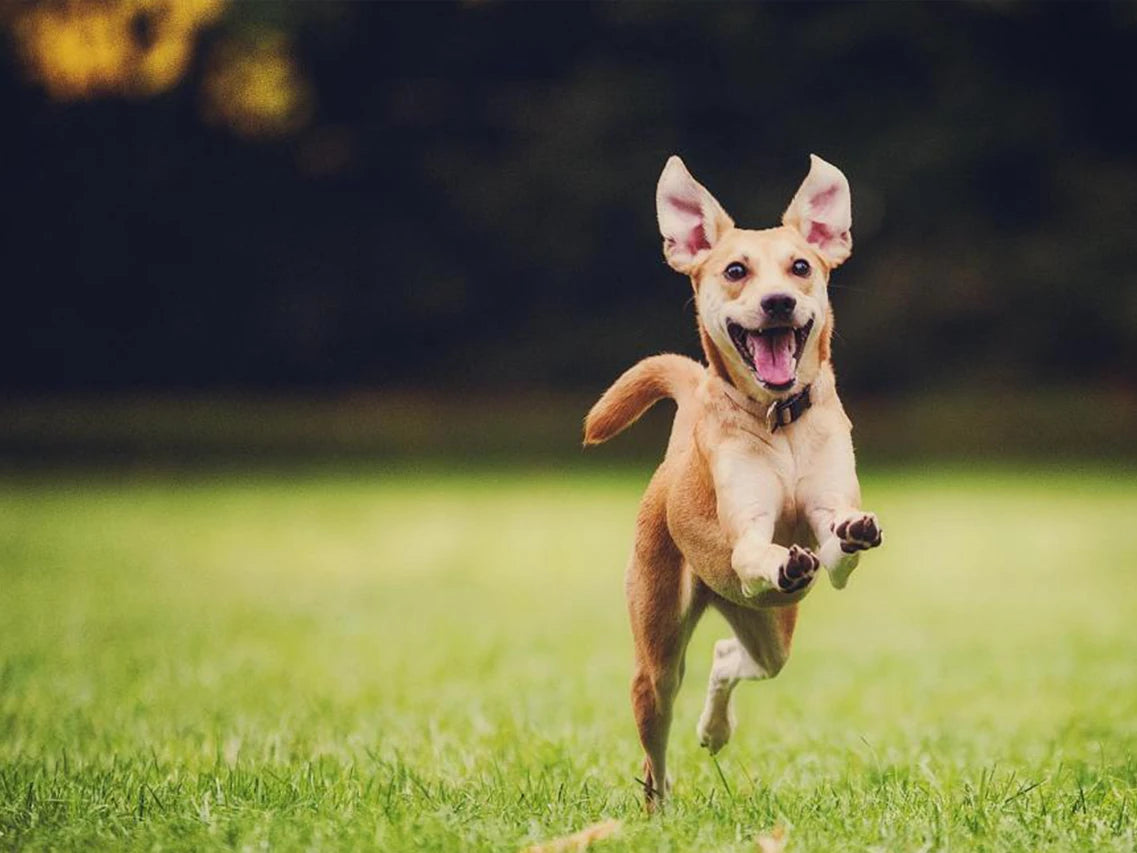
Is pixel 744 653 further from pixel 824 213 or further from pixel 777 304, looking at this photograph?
pixel 824 213

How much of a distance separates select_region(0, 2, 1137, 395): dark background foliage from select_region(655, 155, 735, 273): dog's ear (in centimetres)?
2250

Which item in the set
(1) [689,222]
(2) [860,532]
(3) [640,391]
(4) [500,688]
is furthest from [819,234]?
(4) [500,688]

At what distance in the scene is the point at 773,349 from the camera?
12.5ft

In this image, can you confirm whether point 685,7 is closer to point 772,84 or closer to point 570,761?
point 772,84

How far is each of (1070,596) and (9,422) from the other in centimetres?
2059

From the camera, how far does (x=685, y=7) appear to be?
86.6ft

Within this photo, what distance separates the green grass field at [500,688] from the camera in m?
4.11

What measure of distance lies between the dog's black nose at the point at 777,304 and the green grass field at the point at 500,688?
131 centimetres

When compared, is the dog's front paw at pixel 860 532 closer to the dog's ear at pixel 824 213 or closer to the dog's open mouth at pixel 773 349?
the dog's open mouth at pixel 773 349

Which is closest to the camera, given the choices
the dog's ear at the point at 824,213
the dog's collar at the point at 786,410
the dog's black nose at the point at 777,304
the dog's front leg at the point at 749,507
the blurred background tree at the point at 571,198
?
the dog's front leg at the point at 749,507

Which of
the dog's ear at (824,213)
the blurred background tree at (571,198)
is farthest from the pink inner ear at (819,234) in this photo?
the blurred background tree at (571,198)

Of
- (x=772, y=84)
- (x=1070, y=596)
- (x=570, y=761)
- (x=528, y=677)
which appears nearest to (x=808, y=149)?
(x=772, y=84)

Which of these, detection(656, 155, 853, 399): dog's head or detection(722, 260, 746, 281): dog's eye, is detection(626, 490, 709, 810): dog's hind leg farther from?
detection(722, 260, 746, 281): dog's eye

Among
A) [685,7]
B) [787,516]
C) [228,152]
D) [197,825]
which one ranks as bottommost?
[197,825]
